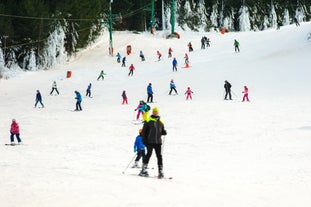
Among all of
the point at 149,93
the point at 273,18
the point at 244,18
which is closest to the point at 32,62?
the point at 149,93

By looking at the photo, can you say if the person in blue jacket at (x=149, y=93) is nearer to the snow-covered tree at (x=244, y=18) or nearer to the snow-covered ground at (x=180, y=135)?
the snow-covered ground at (x=180, y=135)

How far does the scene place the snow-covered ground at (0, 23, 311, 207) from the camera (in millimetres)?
8773

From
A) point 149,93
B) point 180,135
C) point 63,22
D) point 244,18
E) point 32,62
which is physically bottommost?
point 180,135

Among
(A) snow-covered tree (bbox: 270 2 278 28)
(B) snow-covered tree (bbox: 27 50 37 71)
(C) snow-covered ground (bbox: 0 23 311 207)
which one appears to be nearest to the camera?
(C) snow-covered ground (bbox: 0 23 311 207)

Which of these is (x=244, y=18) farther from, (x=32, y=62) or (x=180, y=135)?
(x=180, y=135)

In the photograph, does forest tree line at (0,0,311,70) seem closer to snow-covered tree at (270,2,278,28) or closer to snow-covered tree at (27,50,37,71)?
snow-covered tree at (27,50,37,71)

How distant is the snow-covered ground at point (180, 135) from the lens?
877 centimetres

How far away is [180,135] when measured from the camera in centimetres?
1795

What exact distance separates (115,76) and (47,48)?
480 inches

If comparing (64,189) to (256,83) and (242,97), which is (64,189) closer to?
(242,97)

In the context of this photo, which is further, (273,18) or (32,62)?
(273,18)

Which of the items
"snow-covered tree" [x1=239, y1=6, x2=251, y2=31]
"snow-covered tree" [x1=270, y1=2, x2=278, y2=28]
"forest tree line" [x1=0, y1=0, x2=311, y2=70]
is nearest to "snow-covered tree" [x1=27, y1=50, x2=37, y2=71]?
"forest tree line" [x1=0, y1=0, x2=311, y2=70]

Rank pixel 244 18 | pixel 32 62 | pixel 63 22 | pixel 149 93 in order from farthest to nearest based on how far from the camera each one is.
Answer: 1. pixel 244 18
2. pixel 63 22
3. pixel 32 62
4. pixel 149 93

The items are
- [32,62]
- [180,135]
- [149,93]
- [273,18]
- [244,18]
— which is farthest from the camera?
[273,18]
